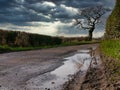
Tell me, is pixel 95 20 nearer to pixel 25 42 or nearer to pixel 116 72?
pixel 25 42

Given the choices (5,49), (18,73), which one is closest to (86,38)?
(5,49)

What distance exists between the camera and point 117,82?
10938 millimetres

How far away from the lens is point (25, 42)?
140 ft

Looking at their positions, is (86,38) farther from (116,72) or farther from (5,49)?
(116,72)

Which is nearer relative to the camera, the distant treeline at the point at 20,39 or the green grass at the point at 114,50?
the green grass at the point at 114,50

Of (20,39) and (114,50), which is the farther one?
(20,39)

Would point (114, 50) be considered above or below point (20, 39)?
above

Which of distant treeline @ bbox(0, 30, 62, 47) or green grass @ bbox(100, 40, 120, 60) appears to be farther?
distant treeline @ bbox(0, 30, 62, 47)

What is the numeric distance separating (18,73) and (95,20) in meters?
63.1

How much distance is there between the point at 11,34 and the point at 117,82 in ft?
101

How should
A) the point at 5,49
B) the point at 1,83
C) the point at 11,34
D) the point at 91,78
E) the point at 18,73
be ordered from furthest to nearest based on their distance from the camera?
1. the point at 11,34
2. the point at 5,49
3. the point at 18,73
4. the point at 91,78
5. the point at 1,83

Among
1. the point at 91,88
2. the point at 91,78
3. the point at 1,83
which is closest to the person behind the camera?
the point at 91,88

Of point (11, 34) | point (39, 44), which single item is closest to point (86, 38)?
point (39, 44)

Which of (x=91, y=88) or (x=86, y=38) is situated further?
(x=86, y=38)
